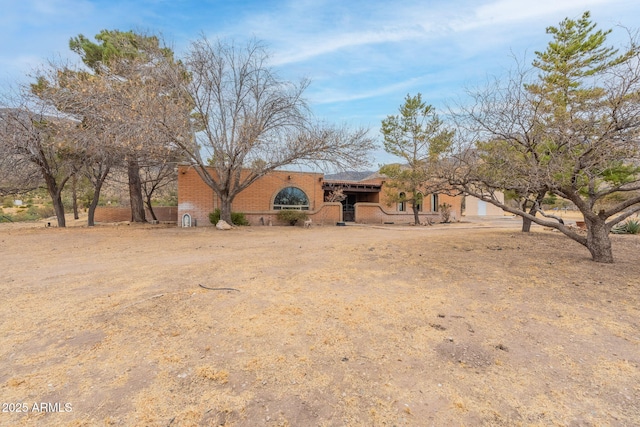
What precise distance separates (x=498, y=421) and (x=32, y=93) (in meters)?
17.3

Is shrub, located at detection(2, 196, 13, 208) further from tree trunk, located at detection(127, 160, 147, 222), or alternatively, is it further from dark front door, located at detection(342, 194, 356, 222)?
dark front door, located at detection(342, 194, 356, 222)

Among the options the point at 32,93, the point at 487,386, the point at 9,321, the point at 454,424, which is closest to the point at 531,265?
the point at 487,386

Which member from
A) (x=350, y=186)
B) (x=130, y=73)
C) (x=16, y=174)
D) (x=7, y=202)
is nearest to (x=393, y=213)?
(x=350, y=186)

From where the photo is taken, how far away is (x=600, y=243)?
20.5 ft

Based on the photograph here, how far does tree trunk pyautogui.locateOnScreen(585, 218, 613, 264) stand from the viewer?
20.4ft

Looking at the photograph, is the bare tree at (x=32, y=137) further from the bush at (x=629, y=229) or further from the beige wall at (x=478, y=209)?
the beige wall at (x=478, y=209)

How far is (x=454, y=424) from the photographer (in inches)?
73.4

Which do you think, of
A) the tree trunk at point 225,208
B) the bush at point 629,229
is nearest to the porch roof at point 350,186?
the tree trunk at point 225,208

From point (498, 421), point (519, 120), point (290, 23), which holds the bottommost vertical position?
point (498, 421)

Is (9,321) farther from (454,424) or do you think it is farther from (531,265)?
(531,265)

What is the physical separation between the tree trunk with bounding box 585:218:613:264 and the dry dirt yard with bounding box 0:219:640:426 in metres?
0.68

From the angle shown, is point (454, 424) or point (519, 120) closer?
point (454, 424)

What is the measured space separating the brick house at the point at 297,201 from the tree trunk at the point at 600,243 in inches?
552

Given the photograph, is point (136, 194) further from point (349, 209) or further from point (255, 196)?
point (349, 209)
